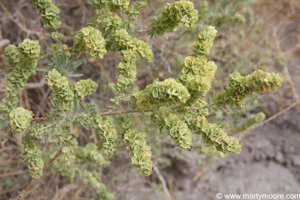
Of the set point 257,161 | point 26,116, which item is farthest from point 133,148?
point 257,161

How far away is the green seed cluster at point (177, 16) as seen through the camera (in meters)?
1.39

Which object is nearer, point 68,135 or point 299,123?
point 68,135

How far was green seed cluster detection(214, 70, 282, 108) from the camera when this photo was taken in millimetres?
1208

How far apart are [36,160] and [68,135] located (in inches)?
9.8

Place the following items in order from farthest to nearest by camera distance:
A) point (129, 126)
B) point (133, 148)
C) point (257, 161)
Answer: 1. point (257, 161)
2. point (129, 126)
3. point (133, 148)

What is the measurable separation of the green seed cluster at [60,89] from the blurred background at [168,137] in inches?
47.8

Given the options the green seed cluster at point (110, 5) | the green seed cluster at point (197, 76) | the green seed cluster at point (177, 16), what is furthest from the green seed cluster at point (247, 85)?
the green seed cluster at point (110, 5)

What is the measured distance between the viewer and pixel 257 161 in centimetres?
383

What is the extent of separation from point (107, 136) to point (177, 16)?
81 centimetres

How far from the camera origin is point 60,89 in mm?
1435

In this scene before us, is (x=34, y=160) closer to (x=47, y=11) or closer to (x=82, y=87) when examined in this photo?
(x=82, y=87)

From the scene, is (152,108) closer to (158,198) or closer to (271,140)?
(158,198)

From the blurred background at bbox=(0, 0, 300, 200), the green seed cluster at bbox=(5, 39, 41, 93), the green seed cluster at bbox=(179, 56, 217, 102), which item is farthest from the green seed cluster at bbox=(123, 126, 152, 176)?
the blurred background at bbox=(0, 0, 300, 200)

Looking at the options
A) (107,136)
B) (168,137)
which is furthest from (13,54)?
(168,137)
